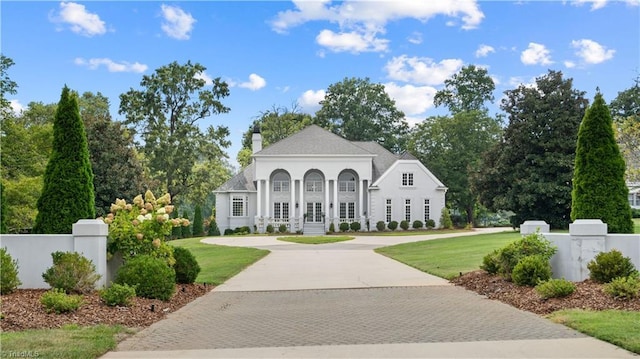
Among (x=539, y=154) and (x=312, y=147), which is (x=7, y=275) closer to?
(x=539, y=154)

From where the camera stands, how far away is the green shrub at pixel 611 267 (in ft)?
35.2

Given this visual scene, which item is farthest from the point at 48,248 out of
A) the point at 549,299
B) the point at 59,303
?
the point at 549,299

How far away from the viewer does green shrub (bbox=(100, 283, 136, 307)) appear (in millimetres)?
9656

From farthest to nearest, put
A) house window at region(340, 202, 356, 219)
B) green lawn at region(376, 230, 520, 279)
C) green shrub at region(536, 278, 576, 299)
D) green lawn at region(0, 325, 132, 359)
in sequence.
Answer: house window at region(340, 202, 356, 219)
green lawn at region(376, 230, 520, 279)
green shrub at region(536, 278, 576, 299)
green lawn at region(0, 325, 132, 359)

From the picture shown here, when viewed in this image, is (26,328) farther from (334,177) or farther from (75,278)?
(334,177)

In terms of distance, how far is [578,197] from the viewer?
46.1 ft

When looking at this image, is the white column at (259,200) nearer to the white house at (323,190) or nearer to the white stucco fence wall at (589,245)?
the white house at (323,190)

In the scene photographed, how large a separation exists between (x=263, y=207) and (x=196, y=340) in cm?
4326

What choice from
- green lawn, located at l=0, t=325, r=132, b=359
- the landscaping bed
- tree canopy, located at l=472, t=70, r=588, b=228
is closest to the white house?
tree canopy, located at l=472, t=70, r=588, b=228

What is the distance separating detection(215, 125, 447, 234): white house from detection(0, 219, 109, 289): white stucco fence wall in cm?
3779

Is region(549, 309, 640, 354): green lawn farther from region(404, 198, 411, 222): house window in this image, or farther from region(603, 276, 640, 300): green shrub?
region(404, 198, 411, 222): house window

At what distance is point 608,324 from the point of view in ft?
25.9

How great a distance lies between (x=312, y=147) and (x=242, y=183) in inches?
288

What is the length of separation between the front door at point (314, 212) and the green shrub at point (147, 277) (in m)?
40.1
